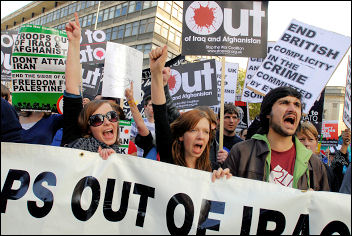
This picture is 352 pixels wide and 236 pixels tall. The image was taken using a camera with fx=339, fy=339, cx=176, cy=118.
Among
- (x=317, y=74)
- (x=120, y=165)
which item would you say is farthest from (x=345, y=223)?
(x=317, y=74)

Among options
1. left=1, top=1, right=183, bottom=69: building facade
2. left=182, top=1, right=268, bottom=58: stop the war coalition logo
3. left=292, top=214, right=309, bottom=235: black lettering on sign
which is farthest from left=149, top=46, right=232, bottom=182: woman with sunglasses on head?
left=1, top=1, right=183, bottom=69: building facade

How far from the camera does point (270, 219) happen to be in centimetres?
212

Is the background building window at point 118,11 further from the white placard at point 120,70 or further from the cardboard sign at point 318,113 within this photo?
the white placard at point 120,70

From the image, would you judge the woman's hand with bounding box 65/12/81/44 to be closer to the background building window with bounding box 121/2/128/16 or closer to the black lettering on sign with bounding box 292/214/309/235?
the black lettering on sign with bounding box 292/214/309/235

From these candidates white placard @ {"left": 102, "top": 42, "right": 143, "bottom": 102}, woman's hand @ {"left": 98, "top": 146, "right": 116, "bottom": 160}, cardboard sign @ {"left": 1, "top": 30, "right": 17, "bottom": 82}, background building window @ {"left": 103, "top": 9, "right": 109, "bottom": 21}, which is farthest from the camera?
background building window @ {"left": 103, "top": 9, "right": 109, "bottom": 21}

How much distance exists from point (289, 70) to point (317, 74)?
14.1 inches

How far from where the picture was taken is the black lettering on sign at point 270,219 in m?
2.10

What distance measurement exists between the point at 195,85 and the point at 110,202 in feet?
12.5

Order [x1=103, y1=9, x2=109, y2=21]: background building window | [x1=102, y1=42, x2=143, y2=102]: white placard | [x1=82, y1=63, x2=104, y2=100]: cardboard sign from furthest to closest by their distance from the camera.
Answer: [x1=103, y1=9, x2=109, y2=21]: background building window → [x1=82, y1=63, x2=104, y2=100]: cardboard sign → [x1=102, y1=42, x2=143, y2=102]: white placard

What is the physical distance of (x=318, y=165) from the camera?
2451 millimetres

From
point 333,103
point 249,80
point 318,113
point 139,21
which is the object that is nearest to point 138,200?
point 249,80

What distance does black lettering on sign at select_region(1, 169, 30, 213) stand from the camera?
6.99ft

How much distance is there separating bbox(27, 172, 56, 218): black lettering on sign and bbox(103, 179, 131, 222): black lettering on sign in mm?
338

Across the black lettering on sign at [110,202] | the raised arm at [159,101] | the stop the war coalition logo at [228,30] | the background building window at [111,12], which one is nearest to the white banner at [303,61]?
the stop the war coalition logo at [228,30]
